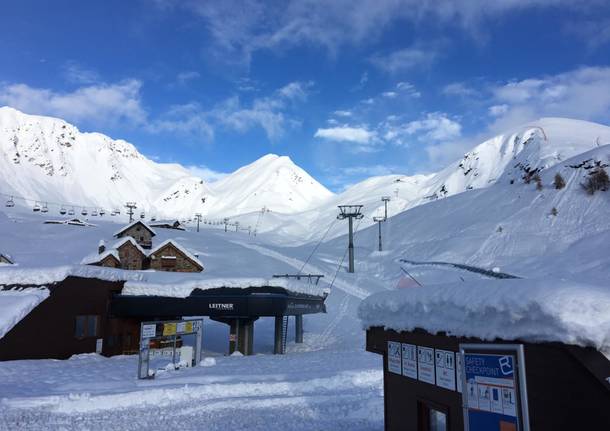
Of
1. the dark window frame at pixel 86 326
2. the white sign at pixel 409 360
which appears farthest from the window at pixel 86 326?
the white sign at pixel 409 360

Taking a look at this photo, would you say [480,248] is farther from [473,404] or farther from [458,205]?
[473,404]

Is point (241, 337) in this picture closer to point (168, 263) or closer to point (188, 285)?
point (188, 285)

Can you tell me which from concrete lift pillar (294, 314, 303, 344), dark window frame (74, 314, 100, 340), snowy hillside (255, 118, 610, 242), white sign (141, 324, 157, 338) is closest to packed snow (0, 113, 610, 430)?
concrete lift pillar (294, 314, 303, 344)

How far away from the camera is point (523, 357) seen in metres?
6.05

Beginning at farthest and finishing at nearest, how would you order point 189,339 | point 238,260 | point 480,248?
point 238,260 < point 480,248 < point 189,339

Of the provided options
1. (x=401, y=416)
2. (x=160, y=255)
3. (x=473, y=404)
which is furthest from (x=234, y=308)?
(x=160, y=255)

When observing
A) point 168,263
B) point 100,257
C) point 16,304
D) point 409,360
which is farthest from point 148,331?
point 168,263

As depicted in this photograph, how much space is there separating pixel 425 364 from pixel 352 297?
3665 centimetres

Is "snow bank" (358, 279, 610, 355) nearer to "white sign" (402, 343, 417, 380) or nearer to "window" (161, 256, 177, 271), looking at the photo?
"white sign" (402, 343, 417, 380)

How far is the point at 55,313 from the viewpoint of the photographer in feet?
80.5

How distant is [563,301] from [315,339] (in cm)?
2945

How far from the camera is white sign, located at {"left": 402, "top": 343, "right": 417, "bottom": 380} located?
8992mm

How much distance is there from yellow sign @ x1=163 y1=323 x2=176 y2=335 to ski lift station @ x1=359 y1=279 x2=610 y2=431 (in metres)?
15.4

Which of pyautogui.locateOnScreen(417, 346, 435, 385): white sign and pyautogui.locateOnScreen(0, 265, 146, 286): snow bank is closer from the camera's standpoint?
pyautogui.locateOnScreen(417, 346, 435, 385): white sign
